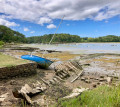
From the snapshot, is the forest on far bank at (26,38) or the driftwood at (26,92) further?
the forest on far bank at (26,38)

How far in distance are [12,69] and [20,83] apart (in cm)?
115

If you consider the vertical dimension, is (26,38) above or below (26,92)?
above

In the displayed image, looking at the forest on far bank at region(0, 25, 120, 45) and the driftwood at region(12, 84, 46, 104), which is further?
the forest on far bank at region(0, 25, 120, 45)

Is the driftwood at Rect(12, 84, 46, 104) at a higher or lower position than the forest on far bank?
lower

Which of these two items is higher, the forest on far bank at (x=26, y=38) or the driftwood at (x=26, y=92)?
the forest on far bank at (x=26, y=38)

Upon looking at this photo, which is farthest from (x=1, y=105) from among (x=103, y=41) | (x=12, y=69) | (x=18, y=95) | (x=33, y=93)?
(x=103, y=41)

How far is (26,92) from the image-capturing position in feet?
17.2

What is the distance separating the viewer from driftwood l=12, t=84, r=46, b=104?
178 inches

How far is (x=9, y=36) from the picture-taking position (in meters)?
77.4

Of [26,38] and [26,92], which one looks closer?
[26,92]

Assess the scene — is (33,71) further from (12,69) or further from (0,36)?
(0,36)

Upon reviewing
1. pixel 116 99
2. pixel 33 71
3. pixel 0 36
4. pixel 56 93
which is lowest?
pixel 56 93

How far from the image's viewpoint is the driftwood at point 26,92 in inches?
178

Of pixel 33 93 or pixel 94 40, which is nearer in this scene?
pixel 33 93
